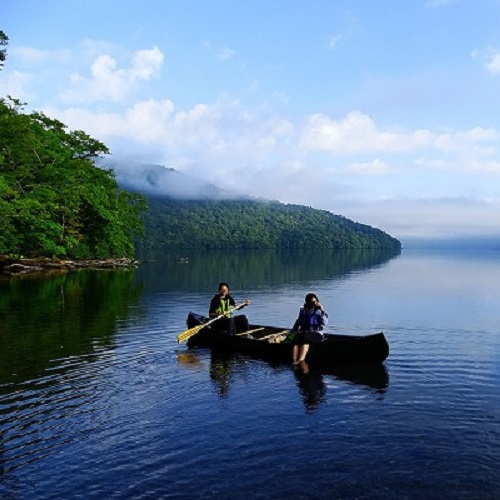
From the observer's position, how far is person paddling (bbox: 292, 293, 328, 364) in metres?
18.3

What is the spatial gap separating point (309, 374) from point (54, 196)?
4694 cm

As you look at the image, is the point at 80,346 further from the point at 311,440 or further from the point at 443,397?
the point at 443,397

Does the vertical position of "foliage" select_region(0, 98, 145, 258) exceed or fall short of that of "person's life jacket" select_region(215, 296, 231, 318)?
it exceeds it

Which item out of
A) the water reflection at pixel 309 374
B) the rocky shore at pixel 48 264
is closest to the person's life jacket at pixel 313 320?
the water reflection at pixel 309 374

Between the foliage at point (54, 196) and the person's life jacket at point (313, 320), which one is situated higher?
the foliage at point (54, 196)

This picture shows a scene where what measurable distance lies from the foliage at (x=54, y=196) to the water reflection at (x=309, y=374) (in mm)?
34352

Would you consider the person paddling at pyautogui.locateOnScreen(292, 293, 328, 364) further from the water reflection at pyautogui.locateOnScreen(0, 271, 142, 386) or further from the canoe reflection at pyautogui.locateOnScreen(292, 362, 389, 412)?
the water reflection at pyautogui.locateOnScreen(0, 271, 142, 386)

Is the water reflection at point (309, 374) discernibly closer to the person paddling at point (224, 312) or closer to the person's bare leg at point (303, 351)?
the person's bare leg at point (303, 351)

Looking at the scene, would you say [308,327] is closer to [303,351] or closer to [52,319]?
[303,351]

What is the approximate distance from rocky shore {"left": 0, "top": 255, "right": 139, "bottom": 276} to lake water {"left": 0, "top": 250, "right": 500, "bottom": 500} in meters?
33.4

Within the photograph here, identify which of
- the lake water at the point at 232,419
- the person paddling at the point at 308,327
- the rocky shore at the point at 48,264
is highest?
the rocky shore at the point at 48,264

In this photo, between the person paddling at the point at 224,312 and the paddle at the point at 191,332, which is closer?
the paddle at the point at 191,332

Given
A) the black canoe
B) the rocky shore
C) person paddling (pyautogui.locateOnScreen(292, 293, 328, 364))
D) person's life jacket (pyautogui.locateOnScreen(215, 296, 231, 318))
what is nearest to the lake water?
the black canoe

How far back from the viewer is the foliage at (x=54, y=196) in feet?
173
